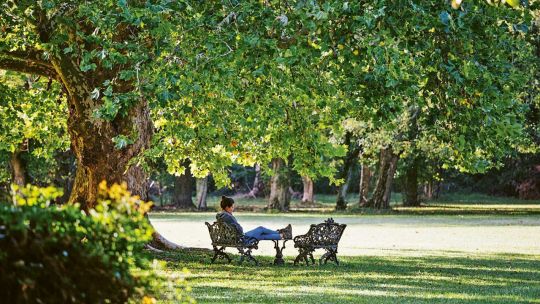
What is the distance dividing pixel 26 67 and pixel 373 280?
8844mm

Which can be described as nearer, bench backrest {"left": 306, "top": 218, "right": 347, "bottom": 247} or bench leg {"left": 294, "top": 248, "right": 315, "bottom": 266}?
bench backrest {"left": 306, "top": 218, "right": 347, "bottom": 247}

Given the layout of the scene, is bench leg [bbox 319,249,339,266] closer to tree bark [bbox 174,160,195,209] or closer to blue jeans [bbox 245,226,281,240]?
blue jeans [bbox 245,226,281,240]

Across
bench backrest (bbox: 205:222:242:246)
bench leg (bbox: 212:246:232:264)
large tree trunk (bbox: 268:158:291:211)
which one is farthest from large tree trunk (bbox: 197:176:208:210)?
bench backrest (bbox: 205:222:242:246)

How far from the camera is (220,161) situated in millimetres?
20250

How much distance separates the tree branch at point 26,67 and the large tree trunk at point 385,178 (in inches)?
1313

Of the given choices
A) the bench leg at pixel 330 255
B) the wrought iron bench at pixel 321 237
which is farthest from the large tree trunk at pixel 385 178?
the wrought iron bench at pixel 321 237

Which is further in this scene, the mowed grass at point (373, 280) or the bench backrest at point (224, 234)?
the bench backrest at point (224, 234)

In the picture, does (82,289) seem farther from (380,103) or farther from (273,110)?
(273,110)

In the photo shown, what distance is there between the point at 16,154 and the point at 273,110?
32938 millimetres

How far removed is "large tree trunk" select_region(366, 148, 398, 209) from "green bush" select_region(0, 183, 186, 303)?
152 feet

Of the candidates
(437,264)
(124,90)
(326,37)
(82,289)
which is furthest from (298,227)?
(82,289)

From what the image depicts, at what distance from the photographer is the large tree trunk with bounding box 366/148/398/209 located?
52.1 m

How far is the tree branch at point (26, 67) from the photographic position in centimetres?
1980

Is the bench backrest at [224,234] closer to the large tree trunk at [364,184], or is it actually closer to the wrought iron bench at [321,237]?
the wrought iron bench at [321,237]
